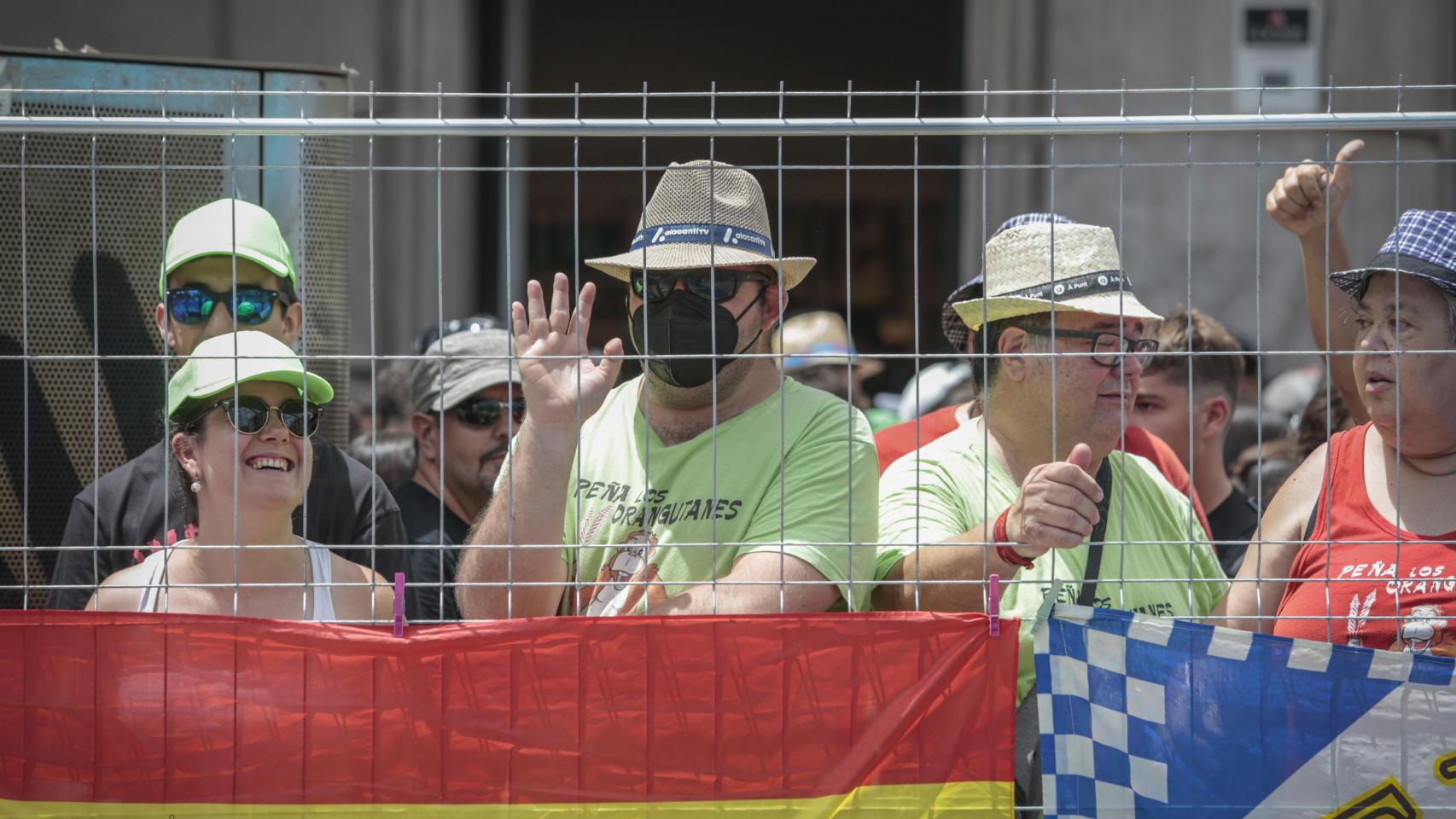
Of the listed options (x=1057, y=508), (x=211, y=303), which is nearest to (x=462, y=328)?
(x=211, y=303)

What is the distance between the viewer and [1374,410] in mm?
2926

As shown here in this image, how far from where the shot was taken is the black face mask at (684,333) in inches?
115

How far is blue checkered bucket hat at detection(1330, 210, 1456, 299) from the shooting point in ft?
9.42

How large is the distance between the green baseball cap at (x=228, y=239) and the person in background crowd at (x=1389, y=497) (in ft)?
7.32

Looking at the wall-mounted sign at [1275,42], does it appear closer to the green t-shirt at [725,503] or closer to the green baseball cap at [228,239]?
the green t-shirt at [725,503]

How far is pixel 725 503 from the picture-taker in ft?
9.62

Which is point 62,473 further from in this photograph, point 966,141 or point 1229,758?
point 966,141

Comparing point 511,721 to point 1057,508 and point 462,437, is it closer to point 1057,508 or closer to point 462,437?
point 1057,508

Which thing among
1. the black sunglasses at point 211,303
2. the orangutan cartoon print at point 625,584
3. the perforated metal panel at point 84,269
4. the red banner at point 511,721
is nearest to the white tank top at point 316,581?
the red banner at point 511,721

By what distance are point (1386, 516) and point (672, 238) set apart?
1489mm

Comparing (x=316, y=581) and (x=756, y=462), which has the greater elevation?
(x=756, y=462)

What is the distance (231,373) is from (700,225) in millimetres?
940

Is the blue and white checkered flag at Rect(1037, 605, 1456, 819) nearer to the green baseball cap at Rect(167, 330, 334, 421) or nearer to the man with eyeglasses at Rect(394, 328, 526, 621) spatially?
the green baseball cap at Rect(167, 330, 334, 421)

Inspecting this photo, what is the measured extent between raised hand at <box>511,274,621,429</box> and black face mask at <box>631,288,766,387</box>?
0.14 meters
